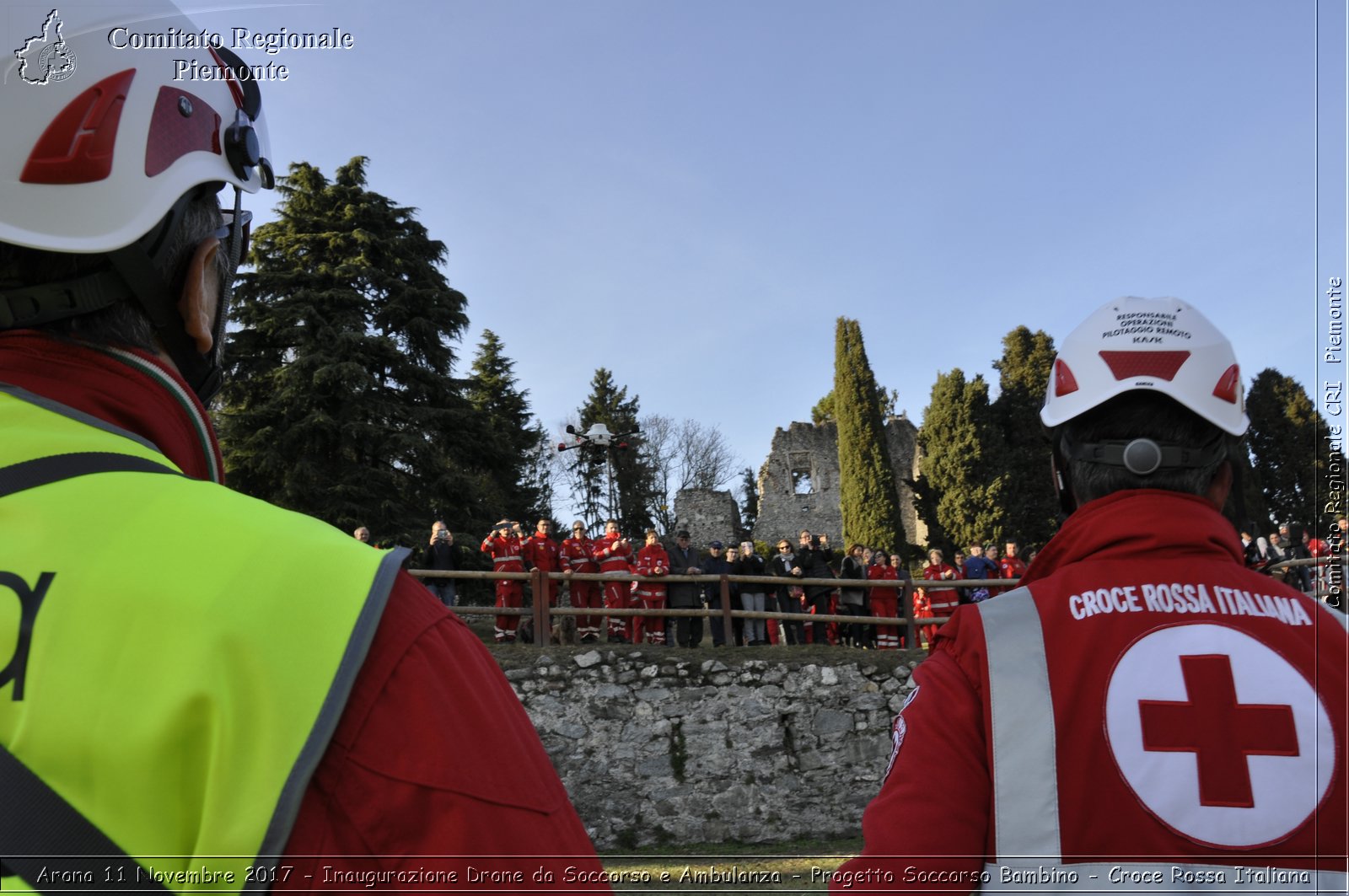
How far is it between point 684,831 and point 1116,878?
10391 mm

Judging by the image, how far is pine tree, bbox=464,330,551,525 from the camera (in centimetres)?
2227

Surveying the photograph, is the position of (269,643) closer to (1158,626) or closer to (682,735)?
(1158,626)

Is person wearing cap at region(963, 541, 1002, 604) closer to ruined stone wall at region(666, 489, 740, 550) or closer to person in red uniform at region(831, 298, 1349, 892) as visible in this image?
person in red uniform at region(831, 298, 1349, 892)

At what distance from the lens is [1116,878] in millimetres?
1511

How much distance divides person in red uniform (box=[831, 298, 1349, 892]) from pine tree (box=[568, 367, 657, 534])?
34.7m

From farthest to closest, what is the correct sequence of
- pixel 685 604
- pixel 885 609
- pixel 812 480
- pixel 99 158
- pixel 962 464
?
pixel 812 480 < pixel 962 464 < pixel 885 609 < pixel 685 604 < pixel 99 158

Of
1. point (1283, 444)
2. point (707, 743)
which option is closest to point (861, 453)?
point (1283, 444)

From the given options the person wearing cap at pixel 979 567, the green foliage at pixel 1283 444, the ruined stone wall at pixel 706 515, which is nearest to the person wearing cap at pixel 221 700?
the person wearing cap at pixel 979 567

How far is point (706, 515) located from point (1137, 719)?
38.7m

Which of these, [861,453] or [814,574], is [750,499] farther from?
[814,574]

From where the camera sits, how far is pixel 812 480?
4491cm

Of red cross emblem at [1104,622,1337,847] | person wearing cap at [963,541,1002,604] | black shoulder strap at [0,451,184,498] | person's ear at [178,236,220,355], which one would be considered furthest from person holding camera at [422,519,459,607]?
black shoulder strap at [0,451,184,498]

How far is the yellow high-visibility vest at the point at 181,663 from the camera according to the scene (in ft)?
2.56

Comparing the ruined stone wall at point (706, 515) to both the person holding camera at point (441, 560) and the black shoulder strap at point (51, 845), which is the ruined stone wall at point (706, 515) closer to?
the person holding camera at point (441, 560)
